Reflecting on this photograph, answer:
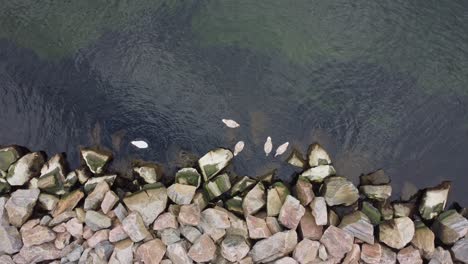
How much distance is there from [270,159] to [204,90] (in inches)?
55.6

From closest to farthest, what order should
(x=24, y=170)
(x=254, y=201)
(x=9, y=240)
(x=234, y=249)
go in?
1. (x=234, y=249)
2. (x=254, y=201)
3. (x=9, y=240)
4. (x=24, y=170)

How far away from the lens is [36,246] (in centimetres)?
638

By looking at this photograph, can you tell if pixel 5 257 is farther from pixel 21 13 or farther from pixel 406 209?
pixel 406 209

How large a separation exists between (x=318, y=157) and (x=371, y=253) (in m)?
1.47

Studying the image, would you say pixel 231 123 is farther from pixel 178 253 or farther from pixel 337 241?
pixel 337 241

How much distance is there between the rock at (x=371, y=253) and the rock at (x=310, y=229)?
24.7 inches

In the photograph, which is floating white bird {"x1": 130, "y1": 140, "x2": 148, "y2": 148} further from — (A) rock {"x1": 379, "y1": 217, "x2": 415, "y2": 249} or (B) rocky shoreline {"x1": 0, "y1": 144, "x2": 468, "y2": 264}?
(A) rock {"x1": 379, "y1": 217, "x2": 415, "y2": 249}

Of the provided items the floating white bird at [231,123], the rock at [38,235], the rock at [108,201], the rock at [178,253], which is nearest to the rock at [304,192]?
the floating white bird at [231,123]

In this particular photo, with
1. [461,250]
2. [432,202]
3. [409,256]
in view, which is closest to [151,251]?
[409,256]

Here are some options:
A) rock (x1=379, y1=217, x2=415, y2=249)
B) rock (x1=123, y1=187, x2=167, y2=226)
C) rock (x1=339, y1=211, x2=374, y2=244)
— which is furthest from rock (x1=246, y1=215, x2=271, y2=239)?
rock (x1=379, y1=217, x2=415, y2=249)

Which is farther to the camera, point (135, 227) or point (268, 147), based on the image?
point (268, 147)

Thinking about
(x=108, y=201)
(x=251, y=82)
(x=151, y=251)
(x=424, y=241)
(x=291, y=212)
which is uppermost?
(x=251, y=82)

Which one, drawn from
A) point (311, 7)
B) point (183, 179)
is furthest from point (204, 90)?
point (311, 7)

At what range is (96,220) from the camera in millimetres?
6281
